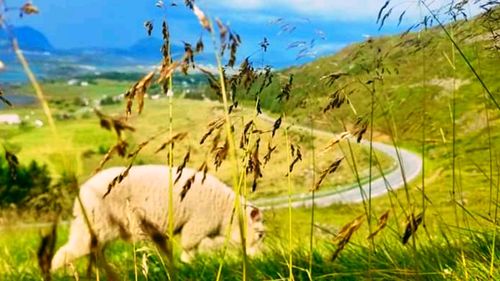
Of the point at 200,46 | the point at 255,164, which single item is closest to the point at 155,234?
the point at 200,46

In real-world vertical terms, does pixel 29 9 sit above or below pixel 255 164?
above

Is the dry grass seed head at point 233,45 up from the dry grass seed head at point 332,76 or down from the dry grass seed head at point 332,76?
up

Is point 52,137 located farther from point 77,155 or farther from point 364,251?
point 364,251

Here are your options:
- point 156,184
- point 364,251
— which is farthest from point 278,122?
point 156,184

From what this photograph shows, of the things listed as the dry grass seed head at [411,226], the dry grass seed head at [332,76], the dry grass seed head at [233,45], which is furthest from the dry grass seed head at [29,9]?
the dry grass seed head at [332,76]

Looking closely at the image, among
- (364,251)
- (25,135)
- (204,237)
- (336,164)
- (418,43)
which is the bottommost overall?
(25,135)

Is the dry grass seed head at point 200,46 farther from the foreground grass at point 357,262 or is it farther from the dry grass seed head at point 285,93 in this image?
the foreground grass at point 357,262

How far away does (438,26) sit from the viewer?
3.71 meters

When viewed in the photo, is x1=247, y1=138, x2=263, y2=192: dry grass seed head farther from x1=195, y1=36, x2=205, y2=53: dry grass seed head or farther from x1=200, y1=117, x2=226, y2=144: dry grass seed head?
x1=195, y1=36, x2=205, y2=53: dry grass seed head

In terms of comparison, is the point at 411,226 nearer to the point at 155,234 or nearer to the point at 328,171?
the point at 328,171

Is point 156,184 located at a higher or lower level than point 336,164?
lower

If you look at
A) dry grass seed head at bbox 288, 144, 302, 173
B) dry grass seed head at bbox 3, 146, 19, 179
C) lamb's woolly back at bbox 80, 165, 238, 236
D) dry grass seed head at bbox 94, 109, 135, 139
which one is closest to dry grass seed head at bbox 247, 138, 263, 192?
dry grass seed head at bbox 288, 144, 302, 173

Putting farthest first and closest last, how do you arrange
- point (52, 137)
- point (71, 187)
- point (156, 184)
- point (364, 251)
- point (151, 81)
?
point (156, 184)
point (364, 251)
point (151, 81)
point (52, 137)
point (71, 187)

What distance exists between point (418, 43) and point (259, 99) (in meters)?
1.48
